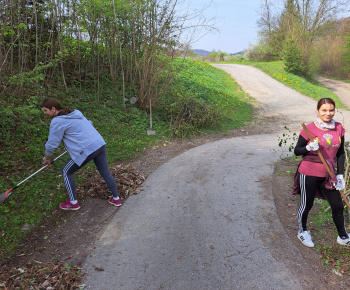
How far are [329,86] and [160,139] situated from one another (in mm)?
20059

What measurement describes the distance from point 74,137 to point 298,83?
19.7 meters

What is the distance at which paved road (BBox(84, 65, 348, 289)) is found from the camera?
2949 mm

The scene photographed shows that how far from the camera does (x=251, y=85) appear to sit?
1834cm

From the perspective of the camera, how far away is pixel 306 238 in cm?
352

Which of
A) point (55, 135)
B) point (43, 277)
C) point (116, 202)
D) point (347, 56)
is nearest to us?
point (43, 277)

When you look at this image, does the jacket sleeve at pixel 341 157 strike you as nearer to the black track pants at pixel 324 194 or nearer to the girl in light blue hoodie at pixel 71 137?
the black track pants at pixel 324 194

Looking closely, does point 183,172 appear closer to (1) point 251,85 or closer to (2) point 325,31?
(1) point 251,85

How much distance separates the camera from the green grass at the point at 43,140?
4.22 metres

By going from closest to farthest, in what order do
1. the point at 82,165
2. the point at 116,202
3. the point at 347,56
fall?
the point at 82,165, the point at 116,202, the point at 347,56

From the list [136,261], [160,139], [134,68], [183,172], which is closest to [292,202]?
[183,172]

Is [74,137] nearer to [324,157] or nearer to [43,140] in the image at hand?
[43,140]

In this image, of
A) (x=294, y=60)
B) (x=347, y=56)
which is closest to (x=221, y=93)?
(x=294, y=60)

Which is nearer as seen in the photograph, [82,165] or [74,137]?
[74,137]

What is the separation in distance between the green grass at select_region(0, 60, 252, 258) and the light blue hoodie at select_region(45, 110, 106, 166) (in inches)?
43.5
